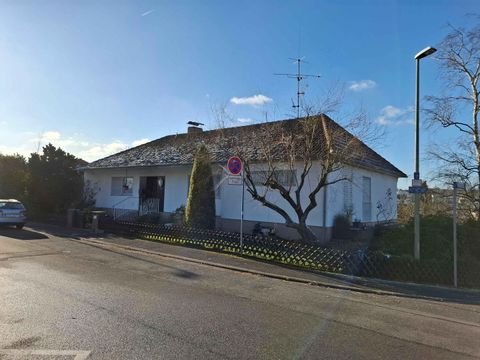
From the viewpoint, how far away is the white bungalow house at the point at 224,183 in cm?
1645

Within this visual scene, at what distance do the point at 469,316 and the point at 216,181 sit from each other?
14.3 m

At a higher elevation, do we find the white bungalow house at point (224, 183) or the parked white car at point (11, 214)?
the white bungalow house at point (224, 183)

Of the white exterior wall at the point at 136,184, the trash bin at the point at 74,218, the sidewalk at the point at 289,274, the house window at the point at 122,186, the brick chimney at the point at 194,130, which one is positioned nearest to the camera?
the sidewalk at the point at 289,274

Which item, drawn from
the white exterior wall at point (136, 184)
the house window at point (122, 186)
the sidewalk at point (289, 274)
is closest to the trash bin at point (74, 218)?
the white exterior wall at point (136, 184)

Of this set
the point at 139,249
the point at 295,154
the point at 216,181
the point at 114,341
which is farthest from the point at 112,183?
the point at 114,341

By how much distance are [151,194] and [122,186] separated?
2.78m

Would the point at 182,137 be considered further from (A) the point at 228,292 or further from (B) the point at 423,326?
(B) the point at 423,326

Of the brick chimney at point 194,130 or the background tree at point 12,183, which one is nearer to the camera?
the brick chimney at point 194,130

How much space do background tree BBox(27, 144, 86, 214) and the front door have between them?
472cm

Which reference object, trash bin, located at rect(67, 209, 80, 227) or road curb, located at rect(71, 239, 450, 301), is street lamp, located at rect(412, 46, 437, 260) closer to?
road curb, located at rect(71, 239, 450, 301)

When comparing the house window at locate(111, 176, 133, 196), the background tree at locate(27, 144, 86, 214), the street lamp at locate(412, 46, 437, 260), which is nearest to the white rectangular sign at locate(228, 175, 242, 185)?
the street lamp at locate(412, 46, 437, 260)

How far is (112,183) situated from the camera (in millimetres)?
26094

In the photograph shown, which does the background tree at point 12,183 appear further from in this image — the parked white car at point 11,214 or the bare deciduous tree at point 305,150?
the bare deciduous tree at point 305,150

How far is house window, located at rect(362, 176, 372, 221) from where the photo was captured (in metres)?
19.3
